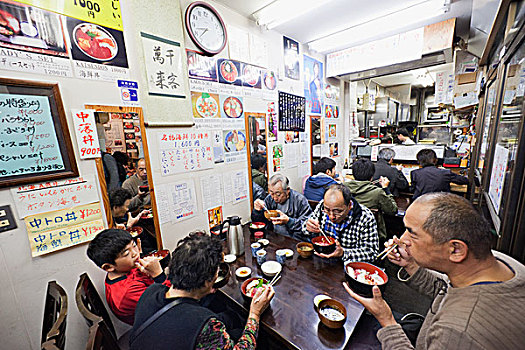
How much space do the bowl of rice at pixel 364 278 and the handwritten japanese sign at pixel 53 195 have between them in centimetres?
184

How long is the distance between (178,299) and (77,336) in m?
1.21

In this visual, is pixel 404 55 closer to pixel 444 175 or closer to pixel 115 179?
pixel 444 175

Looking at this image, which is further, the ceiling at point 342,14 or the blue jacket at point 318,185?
the blue jacket at point 318,185

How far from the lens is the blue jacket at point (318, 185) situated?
115 inches

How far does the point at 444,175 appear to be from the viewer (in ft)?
9.11

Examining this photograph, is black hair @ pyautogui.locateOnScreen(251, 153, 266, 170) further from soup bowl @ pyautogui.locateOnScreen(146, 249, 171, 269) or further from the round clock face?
soup bowl @ pyautogui.locateOnScreen(146, 249, 171, 269)

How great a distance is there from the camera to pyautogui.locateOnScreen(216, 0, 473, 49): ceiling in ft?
7.05

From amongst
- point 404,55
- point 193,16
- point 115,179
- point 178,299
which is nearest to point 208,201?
point 115,179

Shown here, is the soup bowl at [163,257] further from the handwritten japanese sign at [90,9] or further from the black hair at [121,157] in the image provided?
the handwritten japanese sign at [90,9]

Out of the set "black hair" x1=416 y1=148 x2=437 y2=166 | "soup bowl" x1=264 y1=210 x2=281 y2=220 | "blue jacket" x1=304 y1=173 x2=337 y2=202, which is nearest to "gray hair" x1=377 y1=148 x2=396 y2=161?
"black hair" x1=416 y1=148 x2=437 y2=166

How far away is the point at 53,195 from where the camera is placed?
1332mm

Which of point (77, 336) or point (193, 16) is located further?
point (193, 16)

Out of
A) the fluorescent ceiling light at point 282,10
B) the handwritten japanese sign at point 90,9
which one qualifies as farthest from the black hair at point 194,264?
the fluorescent ceiling light at point 282,10

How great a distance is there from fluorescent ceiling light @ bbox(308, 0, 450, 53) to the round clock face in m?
1.57
